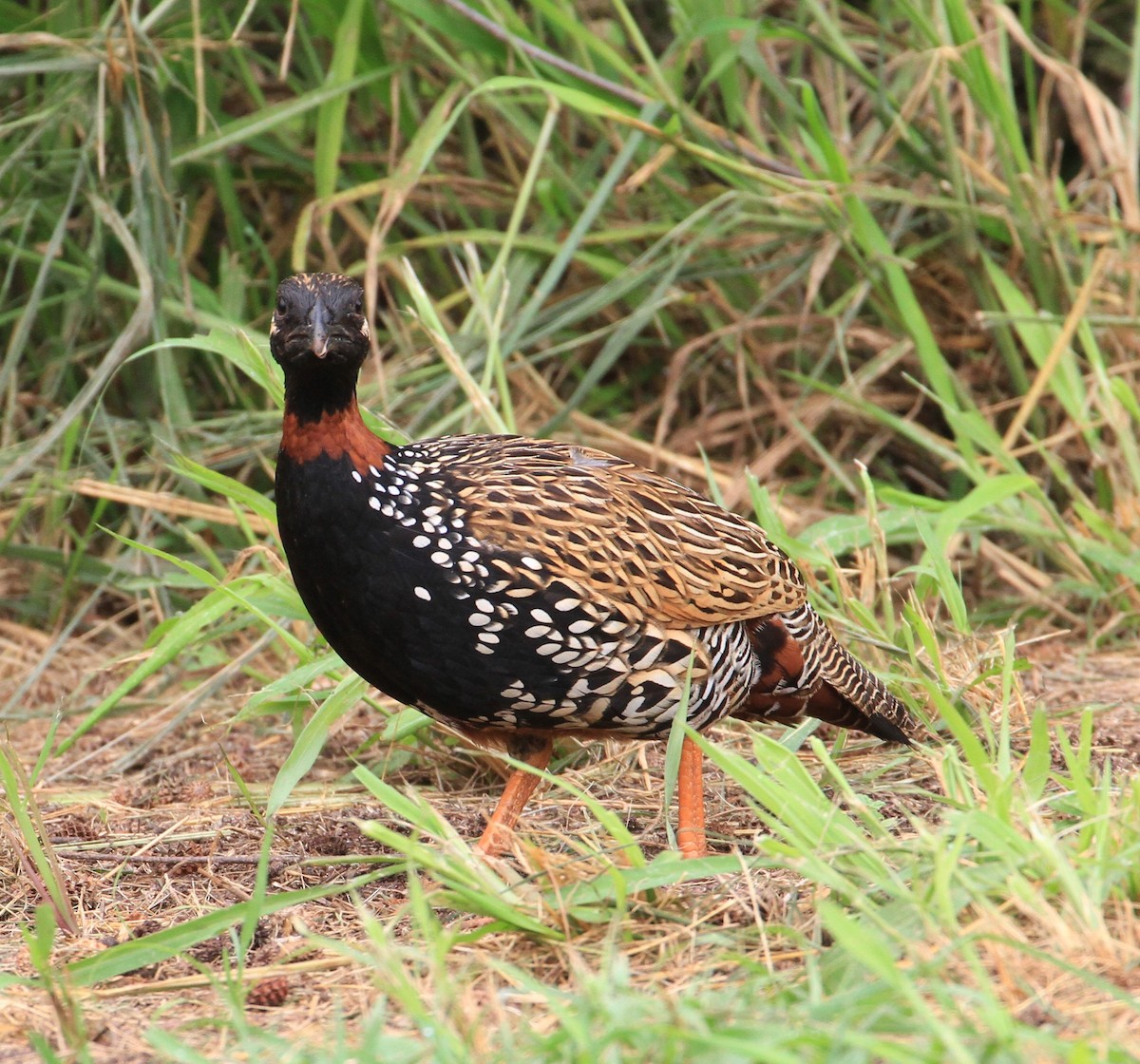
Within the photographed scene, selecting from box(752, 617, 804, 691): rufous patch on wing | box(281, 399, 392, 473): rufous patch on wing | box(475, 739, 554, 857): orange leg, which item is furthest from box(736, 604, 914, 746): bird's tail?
box(281, 399, 392, 473): rufous patch on wing

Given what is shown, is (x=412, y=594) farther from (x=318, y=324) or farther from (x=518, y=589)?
(x=318, y=324)

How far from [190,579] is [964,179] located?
2849 mm

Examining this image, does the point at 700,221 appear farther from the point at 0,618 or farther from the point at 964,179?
the point at 0,618

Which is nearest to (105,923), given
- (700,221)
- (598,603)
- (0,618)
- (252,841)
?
(252,841)

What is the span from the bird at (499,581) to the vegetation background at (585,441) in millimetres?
318

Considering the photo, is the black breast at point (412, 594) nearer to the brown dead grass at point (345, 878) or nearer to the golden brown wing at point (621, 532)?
the golden brown wing at point (621, 532)

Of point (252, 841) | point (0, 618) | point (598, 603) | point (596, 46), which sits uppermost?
point (596, 46)


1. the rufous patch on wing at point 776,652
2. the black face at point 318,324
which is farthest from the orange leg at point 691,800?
the black face at point 318,324

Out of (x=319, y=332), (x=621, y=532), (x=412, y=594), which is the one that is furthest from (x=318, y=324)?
(x=621, y=532)

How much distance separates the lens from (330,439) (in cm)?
345

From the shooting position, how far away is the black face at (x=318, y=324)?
11.0ft

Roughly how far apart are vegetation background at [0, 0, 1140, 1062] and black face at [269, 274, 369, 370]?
621 mm

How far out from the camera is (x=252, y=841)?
378 centimetres

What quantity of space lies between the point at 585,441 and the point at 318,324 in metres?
2.74
